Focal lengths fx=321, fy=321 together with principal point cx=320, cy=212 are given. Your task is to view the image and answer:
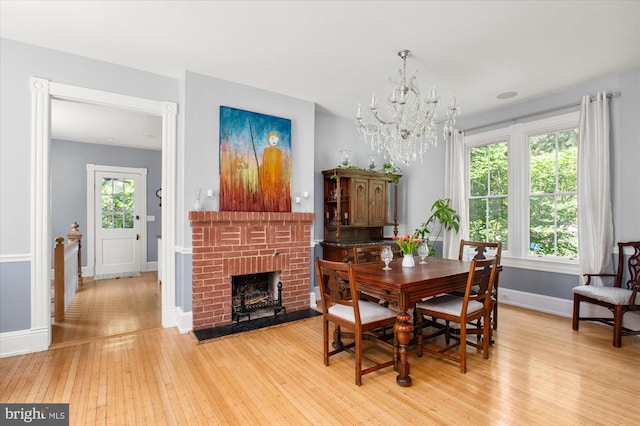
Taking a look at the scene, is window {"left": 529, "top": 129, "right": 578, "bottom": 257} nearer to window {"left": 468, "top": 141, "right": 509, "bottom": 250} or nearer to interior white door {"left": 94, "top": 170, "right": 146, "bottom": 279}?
window {"left": 468, "top": 141, "right": 509, "bottom": 250}

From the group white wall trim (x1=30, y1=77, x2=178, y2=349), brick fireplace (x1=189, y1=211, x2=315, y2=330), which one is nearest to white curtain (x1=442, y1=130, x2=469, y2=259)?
brick fireplace (x1=189, y1=211, x2=315, y2=330)

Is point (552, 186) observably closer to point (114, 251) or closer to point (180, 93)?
point (180, 93)

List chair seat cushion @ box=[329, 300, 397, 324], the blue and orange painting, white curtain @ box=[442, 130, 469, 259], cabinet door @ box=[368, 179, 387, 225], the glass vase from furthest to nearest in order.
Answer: cabinet door @ box=[368, 179, 387, 225]
white curtain @ box=[442, 130, 469, 259]
the blue and orange painting
the glass vase
chair seat cushion @ box=[329, 300, 397, 324]

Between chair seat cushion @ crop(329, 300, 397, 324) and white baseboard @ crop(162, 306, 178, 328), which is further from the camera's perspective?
white baseboard @ crop(162, 306, 178, 328)

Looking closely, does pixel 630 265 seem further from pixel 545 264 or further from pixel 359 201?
pixel 359 201

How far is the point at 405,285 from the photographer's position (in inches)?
92.1

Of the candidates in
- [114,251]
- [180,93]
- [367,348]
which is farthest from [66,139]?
[367,348]

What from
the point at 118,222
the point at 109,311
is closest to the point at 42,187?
the point at 109,311

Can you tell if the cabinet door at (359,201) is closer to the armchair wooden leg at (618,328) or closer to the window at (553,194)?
the window at (553,194)

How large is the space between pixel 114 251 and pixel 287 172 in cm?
482

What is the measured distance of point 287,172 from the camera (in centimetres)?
417

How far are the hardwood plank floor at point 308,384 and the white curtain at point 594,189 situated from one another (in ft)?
2.98

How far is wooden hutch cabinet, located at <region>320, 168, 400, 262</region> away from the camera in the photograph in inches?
187

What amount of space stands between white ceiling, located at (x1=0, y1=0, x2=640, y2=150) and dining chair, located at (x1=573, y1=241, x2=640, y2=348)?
2.05m
